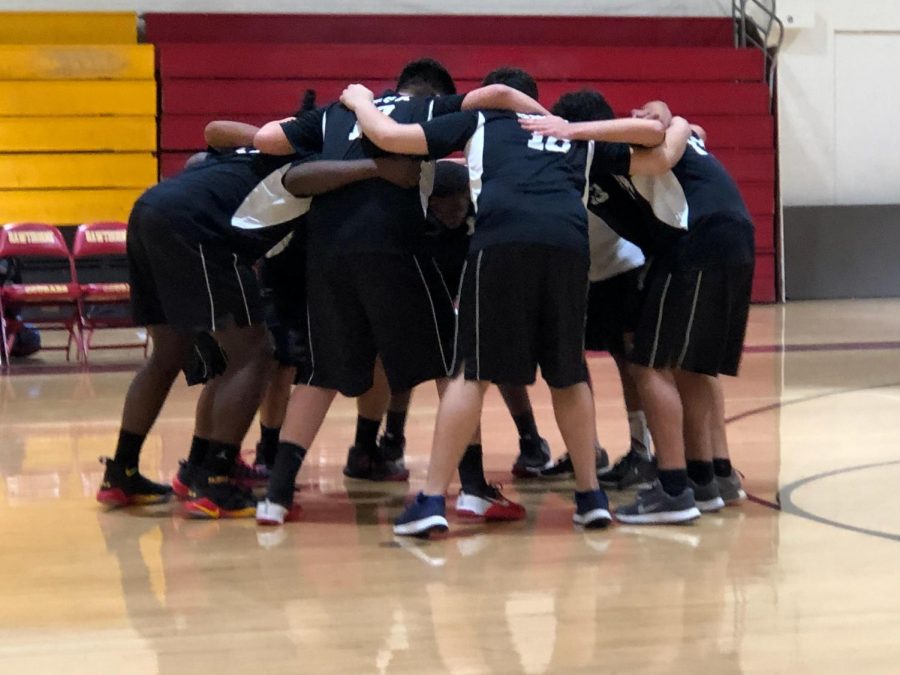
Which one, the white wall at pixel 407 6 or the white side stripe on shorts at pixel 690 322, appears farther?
the white wall at pixel 407 6

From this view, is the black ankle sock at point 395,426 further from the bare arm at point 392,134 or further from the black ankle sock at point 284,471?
the bare arm at point 392,134

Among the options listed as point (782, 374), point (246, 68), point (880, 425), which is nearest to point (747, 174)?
point (246, 68)

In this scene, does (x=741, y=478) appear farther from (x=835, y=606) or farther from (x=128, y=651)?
(x=128, y=651)

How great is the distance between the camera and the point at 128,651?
7.93ft

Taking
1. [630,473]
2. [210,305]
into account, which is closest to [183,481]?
[210,305]

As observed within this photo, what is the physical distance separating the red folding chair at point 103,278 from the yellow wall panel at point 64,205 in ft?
5.27

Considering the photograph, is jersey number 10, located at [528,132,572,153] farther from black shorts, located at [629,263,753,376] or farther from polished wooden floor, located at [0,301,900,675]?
polished wooden floor, located at [0,301,900,675]

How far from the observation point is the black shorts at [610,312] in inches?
153

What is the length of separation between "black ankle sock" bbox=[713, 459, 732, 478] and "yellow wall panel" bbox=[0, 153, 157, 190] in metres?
8.84

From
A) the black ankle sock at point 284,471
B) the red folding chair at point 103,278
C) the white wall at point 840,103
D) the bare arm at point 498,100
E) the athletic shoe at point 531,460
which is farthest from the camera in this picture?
the white wall at point 840,103

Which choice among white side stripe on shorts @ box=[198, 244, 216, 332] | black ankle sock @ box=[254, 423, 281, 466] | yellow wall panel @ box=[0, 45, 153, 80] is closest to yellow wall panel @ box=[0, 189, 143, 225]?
yellow wall panel @ box=[0, 45, 153, 80]

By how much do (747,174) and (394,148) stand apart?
10196mm

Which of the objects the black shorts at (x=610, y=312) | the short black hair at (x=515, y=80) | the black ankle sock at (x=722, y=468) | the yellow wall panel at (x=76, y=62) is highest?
the yellow wall panel at (x=76, y=62)

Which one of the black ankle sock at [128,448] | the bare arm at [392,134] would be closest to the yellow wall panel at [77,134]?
the black ankle sock at [128,448]
